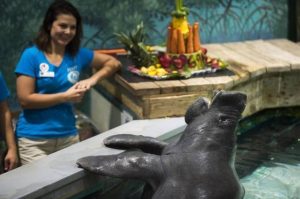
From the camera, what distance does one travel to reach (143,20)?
5.27 m

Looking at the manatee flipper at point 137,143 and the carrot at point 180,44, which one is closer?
the manatee flipper at point 137,143

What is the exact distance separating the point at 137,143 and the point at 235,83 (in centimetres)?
168

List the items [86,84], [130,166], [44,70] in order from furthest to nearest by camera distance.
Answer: [86,84] < [44,70] < [130,166]

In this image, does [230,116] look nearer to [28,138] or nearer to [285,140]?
[28,138]

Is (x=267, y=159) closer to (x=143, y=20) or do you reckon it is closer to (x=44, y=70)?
(x=44, y=70)

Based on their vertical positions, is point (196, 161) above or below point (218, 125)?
below

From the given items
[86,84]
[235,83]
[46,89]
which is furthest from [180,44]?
[46,89]

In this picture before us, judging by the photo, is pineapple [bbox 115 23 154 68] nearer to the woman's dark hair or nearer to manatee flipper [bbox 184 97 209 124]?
the woman's dark hair

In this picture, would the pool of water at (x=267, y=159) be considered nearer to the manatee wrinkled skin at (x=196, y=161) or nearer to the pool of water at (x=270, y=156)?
the pool of water at (x=270, y=156)

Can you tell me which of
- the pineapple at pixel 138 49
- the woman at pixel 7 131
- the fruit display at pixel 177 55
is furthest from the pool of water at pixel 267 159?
the pineapple at pixel 138 49

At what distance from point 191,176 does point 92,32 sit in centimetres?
310


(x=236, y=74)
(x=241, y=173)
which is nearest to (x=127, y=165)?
(x=241, y=173)

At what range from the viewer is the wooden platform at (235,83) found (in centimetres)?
377

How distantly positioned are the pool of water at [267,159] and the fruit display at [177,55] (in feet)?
2.21
